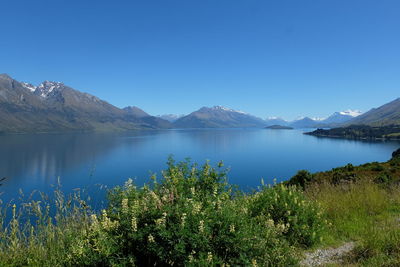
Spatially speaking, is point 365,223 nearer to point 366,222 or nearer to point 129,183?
point 366,222

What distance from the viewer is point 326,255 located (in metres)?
6.04

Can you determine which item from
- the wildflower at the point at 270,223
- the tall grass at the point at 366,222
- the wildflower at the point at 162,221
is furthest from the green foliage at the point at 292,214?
the wildflower at the point at 162,221

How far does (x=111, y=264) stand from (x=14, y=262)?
3.14 meters

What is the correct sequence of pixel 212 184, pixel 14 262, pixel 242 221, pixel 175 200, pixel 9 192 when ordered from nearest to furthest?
pixel 242 221 < pixel 175 200 < pixel 14 262 < pixel 212 184 < pixel 9 192

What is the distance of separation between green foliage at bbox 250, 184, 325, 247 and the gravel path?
0.39m

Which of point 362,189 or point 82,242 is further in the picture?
point 362,189

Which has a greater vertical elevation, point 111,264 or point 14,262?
point 111,264

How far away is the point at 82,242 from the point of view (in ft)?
16.0

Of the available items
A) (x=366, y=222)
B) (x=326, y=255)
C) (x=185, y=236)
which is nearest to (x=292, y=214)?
(x=326, y=255)

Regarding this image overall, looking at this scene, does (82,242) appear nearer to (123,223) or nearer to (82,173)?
(123,223)

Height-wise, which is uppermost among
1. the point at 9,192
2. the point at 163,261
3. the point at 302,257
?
the point at 163,261

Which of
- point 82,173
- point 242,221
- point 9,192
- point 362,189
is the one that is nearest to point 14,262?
point 242,221

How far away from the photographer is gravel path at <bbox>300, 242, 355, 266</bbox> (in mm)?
5629

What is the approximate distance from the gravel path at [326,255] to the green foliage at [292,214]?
1.29 ft
